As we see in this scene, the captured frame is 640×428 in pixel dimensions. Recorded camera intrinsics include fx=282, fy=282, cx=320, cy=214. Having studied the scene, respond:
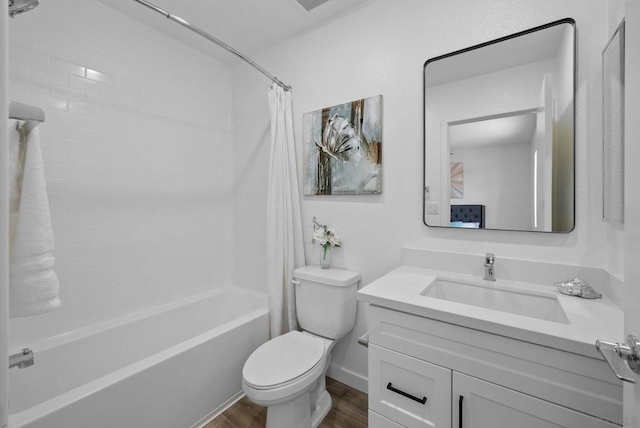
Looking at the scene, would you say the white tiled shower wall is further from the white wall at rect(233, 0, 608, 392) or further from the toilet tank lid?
the toilet tank lid

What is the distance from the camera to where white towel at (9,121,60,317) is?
0.70 meters

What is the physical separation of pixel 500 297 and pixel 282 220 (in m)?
1.34

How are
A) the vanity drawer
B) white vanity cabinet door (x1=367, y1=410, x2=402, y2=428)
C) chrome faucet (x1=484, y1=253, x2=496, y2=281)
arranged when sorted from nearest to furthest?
the vanity drawer, white vanity cabinet door (x1=367, y1=410, x2=402, y2=428), chrome faucet (x1=484, y1=253, x2=496, y2=281)

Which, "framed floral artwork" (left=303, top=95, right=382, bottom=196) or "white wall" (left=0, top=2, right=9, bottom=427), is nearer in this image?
"white wall" (left=0, top=2, right=9, bottom=427)

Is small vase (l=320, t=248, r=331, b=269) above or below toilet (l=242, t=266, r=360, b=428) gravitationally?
above

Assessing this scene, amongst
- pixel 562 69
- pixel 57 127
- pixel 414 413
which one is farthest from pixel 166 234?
pixel 562 69

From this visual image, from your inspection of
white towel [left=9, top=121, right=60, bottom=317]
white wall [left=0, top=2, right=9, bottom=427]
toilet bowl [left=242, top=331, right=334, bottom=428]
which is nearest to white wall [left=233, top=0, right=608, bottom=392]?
toilet bowl [left=242, top=331, right=334, bottom=428]

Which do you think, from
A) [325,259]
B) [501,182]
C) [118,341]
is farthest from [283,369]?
[501,182]

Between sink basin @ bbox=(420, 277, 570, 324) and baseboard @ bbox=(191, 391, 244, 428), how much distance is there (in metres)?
1.40

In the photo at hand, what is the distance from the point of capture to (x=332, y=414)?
168 cm

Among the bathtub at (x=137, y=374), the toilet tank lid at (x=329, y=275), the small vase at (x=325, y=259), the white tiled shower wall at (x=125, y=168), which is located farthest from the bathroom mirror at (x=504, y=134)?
the white tiled shower wall at (x=125, y=168)

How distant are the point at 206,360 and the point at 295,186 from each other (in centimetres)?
124

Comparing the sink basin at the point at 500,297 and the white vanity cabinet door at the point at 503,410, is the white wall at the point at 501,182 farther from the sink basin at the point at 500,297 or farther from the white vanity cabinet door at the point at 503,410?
the white vanity cabinet door at the point at 503,410

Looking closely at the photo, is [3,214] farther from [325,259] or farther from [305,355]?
[325,259]
